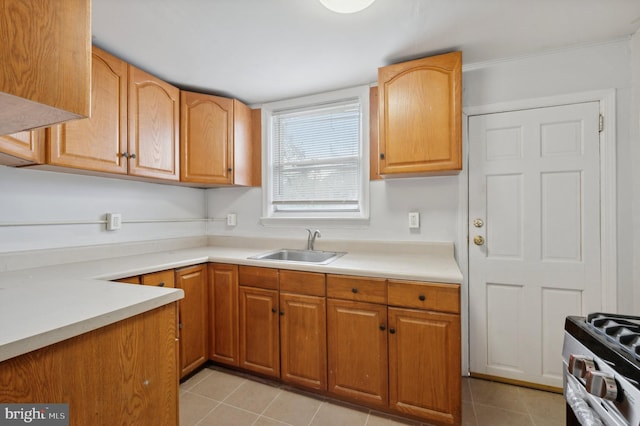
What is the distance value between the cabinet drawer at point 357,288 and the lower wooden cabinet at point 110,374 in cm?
90

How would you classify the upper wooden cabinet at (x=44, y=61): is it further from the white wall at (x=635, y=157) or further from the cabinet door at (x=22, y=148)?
the white wall at (x=635, y=157)

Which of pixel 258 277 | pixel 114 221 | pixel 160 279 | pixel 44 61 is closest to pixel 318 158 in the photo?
pixel 258 277

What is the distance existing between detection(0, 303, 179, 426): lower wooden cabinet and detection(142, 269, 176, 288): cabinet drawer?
0.78 meters

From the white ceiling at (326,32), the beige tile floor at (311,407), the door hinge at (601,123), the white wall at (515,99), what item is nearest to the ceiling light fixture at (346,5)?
the white ceiling at (326,32)

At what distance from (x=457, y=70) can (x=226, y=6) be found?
4.45ft

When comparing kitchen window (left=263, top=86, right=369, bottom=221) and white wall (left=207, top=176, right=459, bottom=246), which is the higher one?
kitchen window (left=263, top=86, right=369, bottom=221)

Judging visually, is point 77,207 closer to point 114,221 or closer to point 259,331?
point 114,221

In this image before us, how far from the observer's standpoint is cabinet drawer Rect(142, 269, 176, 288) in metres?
1.61

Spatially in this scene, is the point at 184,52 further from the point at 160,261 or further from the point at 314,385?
the point at 314,385

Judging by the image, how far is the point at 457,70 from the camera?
1670mm

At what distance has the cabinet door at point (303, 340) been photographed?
1.68 m

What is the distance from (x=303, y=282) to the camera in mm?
1720

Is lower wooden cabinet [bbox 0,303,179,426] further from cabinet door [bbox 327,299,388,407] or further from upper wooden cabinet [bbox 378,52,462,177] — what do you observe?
upper wooden cabinet [bbox 378,52,462,177]

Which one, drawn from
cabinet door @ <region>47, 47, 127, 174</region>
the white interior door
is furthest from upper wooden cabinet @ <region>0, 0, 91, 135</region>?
the white interior door
